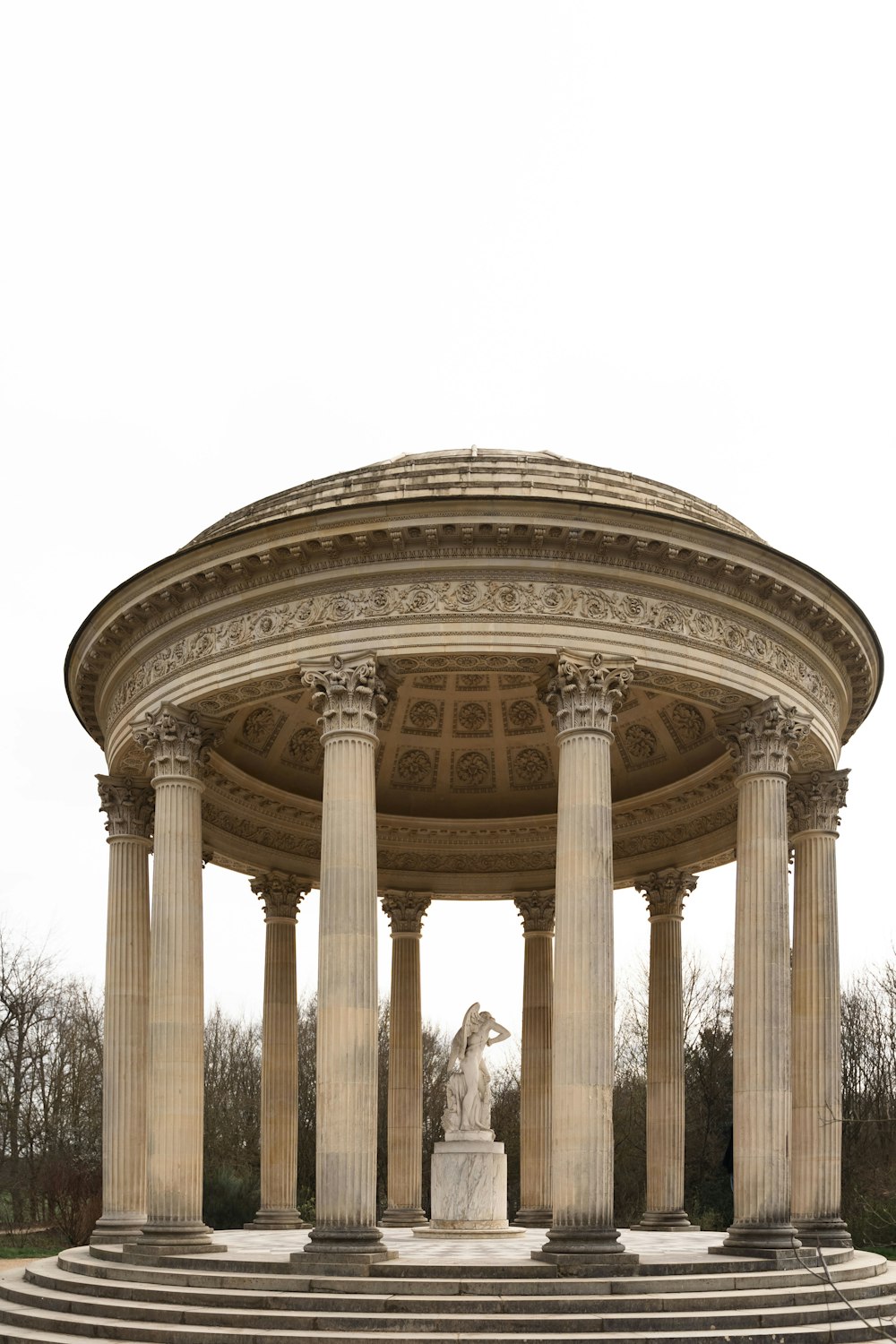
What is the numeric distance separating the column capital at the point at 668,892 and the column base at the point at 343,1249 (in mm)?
25454

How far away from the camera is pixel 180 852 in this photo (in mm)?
45125

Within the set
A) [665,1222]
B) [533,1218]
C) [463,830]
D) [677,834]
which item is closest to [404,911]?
[463,830]

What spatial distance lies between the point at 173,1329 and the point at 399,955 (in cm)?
2962

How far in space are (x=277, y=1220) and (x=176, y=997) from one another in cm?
1867

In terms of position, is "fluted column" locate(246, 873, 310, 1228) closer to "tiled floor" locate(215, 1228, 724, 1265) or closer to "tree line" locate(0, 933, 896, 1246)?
"tiled floor" locate(215, 1228, 724, 1265)

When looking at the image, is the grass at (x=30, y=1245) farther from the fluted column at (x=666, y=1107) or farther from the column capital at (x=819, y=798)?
the column capital at (x=819, y=798)

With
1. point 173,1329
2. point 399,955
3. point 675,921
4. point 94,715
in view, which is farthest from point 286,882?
point 173,1329

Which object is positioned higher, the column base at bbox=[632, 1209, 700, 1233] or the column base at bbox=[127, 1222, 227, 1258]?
the column base at bbox=[127, 1222, 227, 1258]

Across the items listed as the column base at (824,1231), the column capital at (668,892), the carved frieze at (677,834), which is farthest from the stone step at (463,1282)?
the column capital at (668,892)

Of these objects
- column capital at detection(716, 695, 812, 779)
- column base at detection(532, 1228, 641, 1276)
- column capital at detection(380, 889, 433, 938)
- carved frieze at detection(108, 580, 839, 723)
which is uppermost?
carved frieze at detection(108, 580, 839, 723)

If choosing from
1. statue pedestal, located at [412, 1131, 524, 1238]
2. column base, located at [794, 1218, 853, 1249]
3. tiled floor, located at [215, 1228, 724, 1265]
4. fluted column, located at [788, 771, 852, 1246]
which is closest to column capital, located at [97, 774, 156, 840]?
tiled floor, located at [215, 1228, 724, 1265]

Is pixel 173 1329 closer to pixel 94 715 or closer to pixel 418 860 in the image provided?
pixel 94 715

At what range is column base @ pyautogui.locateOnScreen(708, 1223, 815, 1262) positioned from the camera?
40.9m

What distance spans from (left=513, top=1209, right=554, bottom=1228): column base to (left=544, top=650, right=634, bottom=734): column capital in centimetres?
2625
